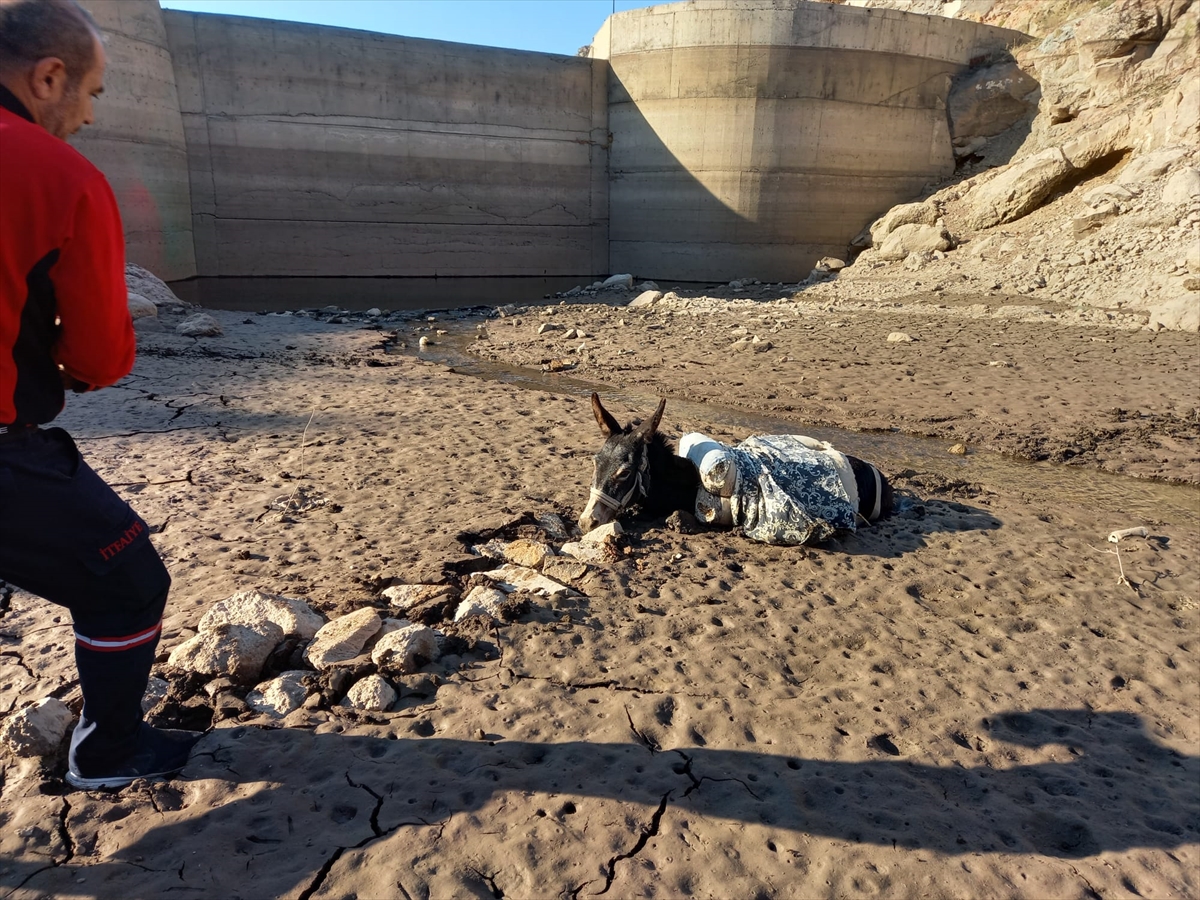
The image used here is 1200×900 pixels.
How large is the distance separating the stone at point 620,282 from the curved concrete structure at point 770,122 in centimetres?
80

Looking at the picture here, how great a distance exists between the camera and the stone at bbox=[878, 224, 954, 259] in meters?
15.4

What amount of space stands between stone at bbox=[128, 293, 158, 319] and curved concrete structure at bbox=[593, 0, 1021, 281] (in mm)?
10651

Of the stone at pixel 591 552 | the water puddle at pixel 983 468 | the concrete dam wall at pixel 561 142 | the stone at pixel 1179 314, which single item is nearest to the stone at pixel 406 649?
the stone at pixel 591 552

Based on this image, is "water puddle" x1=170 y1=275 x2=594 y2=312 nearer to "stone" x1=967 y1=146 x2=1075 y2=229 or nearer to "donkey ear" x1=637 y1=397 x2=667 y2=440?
"stone" x1=967 y1=146 x2=1075 y2=229

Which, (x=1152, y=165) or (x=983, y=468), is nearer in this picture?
(x=983, y=468)

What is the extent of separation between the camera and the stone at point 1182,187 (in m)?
12.0

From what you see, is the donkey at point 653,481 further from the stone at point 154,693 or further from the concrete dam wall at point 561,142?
the concrete dam wall at point 561,142

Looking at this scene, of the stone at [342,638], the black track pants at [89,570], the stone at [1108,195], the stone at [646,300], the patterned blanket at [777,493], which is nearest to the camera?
the black track pants at [89,570]

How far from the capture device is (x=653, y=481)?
455 cm

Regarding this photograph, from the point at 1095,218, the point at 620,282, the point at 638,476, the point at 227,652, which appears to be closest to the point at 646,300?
the point at 620,282

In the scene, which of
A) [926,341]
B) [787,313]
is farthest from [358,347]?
[926,341]

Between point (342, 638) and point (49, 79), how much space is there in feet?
6.70

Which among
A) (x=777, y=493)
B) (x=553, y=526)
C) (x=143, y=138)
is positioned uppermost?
(x=143, y=138)

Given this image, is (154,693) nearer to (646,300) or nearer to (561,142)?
(646,300)
